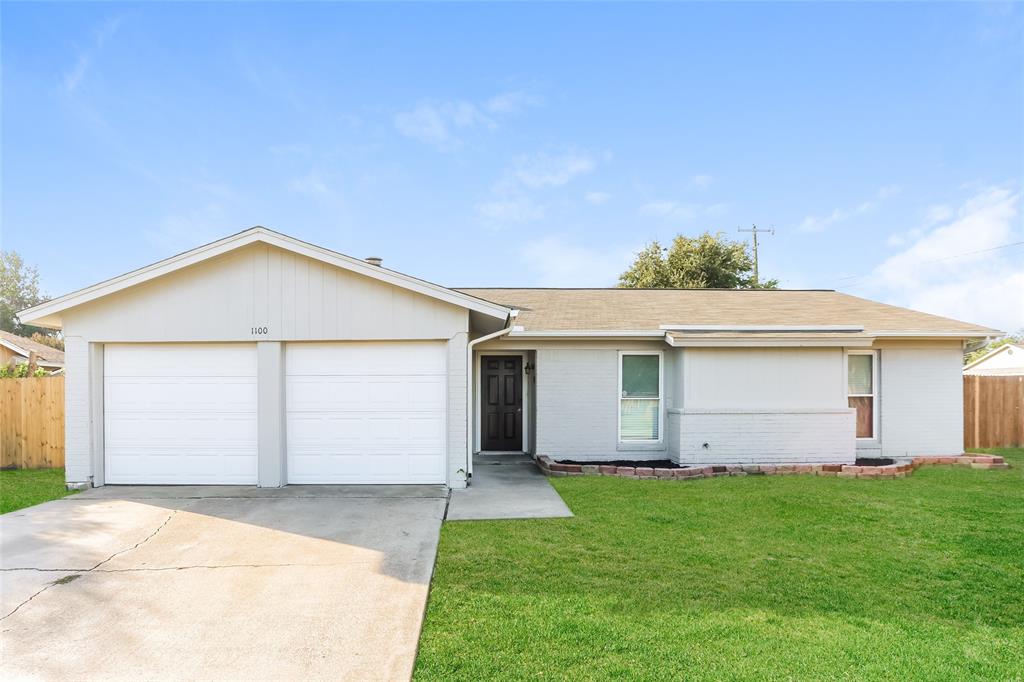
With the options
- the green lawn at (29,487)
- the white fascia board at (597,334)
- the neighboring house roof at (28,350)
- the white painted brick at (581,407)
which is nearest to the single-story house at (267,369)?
the green lawn at (29,487)

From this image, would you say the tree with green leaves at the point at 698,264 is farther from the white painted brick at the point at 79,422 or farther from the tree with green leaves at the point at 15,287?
the tree with green leaves at the point at 15,287

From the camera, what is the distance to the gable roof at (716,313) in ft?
33.9

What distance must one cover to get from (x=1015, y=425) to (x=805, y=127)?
30.6 ft

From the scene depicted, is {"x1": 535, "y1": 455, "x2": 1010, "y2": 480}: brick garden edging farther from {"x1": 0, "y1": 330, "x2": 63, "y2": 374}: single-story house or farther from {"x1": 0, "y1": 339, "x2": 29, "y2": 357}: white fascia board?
{"x1": 0, "y1": 339, "x2": 29, "y2": 357}: white fascia board

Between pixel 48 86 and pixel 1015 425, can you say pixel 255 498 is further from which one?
pixel 1015 425

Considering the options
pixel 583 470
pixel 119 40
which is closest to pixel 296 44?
pixel 119 40

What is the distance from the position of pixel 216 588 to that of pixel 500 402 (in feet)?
24.7

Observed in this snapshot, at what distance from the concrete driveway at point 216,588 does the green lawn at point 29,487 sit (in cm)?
75

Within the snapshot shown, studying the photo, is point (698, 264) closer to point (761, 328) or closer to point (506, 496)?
point (761, 328)

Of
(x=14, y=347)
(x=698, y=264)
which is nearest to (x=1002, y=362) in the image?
(x=698, y=264)

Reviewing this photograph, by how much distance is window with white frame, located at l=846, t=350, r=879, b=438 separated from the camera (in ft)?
35.7

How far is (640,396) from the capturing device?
10648mm

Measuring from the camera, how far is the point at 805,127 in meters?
15.6

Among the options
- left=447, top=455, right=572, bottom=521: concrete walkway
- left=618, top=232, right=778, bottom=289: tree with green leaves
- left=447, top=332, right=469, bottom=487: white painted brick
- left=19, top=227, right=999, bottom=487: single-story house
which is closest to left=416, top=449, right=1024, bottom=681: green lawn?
left=447, top=455, right=572, bottom=521: concrete walkway
